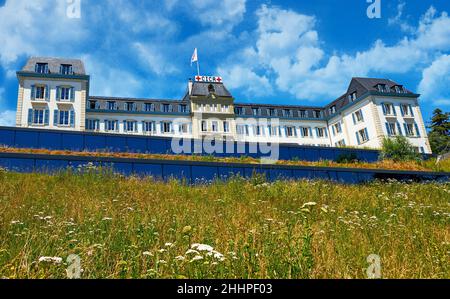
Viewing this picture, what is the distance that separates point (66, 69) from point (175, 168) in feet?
122

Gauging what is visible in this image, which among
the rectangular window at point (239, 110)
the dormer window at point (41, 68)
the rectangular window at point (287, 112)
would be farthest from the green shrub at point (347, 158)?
the dormer window at point (41, 68)

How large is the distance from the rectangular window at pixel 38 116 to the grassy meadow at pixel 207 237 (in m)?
37.3

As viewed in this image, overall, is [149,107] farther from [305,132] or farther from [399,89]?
[399,89]

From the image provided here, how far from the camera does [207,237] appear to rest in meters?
4.90

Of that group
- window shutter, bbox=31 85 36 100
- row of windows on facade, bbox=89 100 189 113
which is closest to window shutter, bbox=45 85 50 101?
window shutter, bbox=31 85 36 100

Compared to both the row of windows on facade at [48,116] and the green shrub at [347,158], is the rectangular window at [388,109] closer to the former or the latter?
the green shrub at [347,158]

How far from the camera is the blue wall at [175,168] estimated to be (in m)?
16.0

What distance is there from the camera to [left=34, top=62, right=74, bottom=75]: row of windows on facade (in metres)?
45.8

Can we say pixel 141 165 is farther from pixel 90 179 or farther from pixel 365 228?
pixel 365 228

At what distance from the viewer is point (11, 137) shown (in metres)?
24.4

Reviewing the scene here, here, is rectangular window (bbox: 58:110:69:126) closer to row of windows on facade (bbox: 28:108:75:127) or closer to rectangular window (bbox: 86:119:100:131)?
row of windows on facade (bbox: 28:108:75:127)

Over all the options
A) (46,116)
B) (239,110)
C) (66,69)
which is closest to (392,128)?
(239,110)
